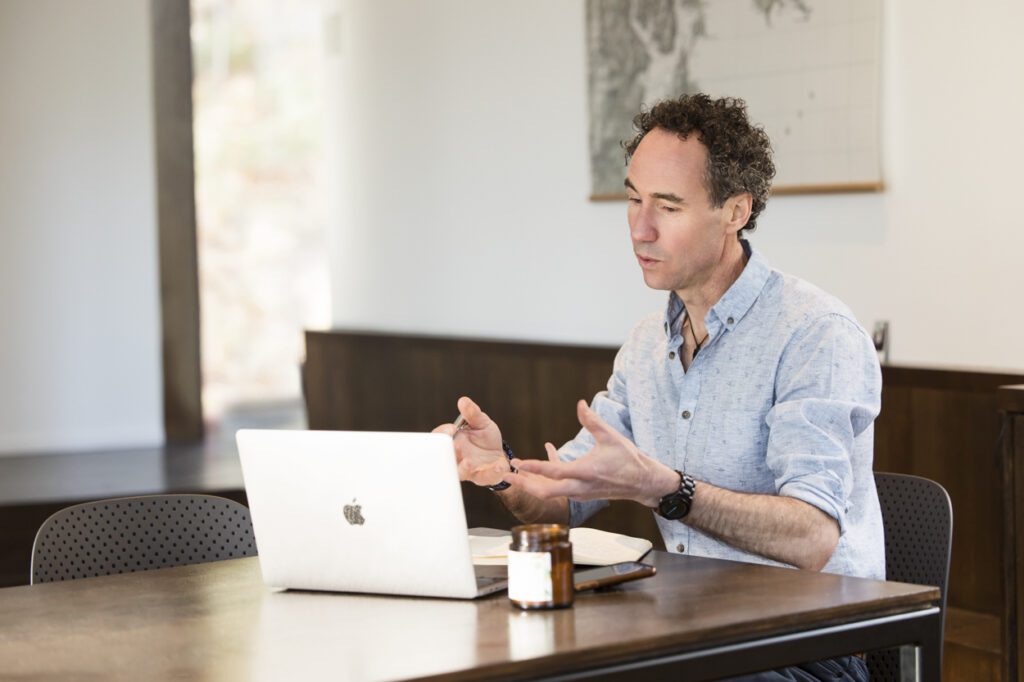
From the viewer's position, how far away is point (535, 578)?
1646 mm

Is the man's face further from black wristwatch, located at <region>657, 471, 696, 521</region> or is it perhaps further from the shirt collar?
black wristwatch, located at <region>657, 471, 696, 521</region>

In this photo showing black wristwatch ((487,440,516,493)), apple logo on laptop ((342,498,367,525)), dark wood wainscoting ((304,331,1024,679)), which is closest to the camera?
apple logo on laptop ((342,498,367,525))

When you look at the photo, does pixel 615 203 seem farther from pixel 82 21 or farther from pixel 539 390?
pixel 82 21

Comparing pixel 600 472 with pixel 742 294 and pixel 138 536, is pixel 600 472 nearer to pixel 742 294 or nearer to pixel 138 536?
pixel 742 294

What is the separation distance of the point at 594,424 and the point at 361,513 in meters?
0.31

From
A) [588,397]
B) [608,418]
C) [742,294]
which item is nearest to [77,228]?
[588,397]

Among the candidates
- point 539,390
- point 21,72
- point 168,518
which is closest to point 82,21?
point 21,72

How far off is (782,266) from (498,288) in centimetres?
165

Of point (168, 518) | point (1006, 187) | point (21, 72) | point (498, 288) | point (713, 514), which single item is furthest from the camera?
point (21, 72)

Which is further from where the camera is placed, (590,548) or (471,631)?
(590,548)

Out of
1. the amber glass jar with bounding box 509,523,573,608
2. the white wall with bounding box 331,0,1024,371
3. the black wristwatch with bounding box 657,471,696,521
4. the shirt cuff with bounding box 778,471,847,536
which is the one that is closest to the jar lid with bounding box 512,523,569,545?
the amber glass jar with bounding box 509,523,573,608

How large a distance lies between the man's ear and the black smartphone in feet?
2.42

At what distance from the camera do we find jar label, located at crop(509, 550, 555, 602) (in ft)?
5.40

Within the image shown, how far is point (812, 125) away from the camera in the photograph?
4.23m
